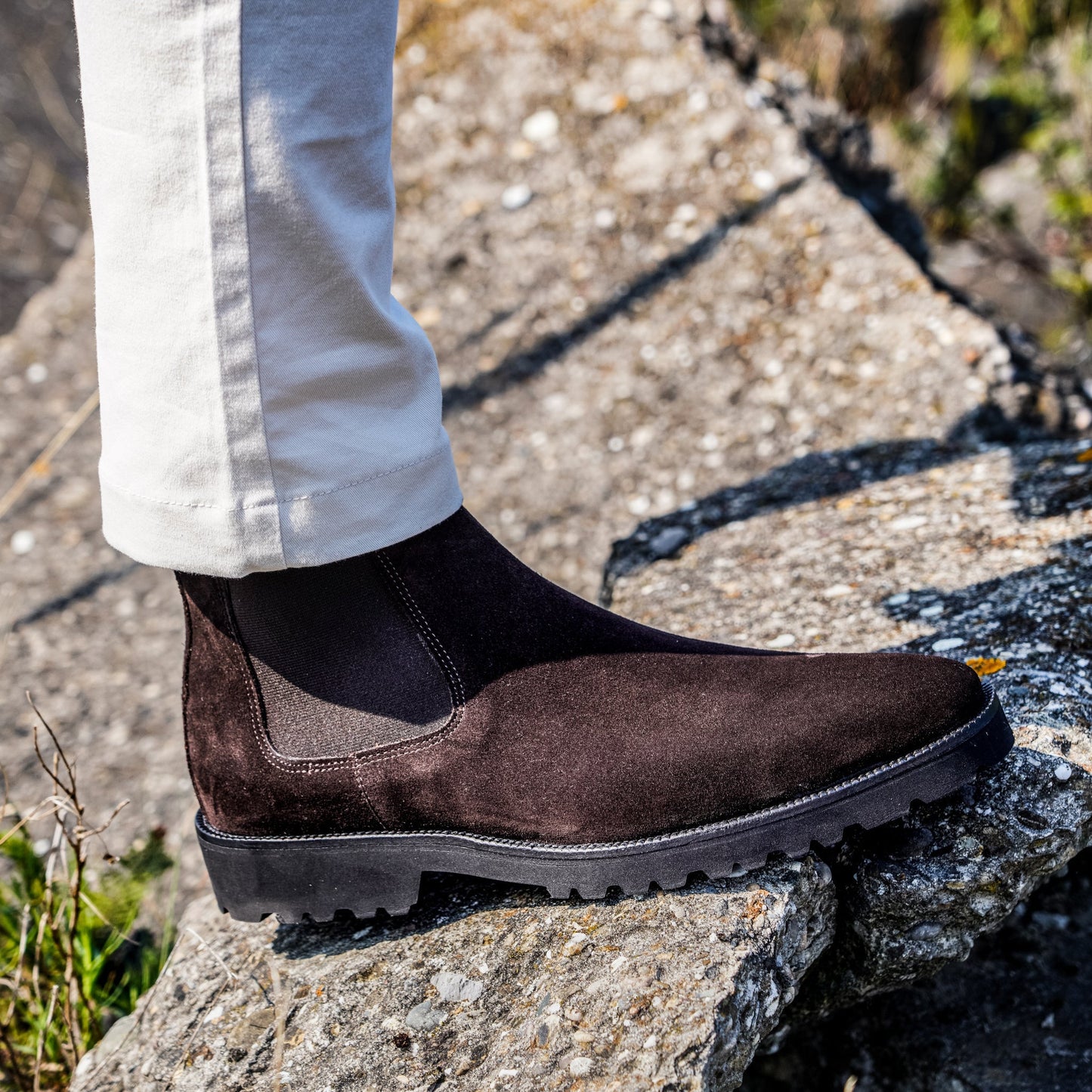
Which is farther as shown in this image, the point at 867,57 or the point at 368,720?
the point at 867,57

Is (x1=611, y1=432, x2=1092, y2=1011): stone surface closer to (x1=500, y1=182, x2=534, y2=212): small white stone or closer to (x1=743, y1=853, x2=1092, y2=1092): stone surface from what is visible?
(x1=743, y1=853, x2=1092, y2=1092): stone surface

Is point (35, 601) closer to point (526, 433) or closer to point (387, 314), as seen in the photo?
point (526, 433)

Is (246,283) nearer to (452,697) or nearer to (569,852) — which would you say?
(452,697)

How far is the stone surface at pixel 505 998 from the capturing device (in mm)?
856

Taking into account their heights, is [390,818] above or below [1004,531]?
above

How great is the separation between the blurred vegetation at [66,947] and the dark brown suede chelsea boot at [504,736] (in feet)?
0.92

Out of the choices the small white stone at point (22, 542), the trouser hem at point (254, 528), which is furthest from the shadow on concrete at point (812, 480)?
the small white stone at point (22, 542)

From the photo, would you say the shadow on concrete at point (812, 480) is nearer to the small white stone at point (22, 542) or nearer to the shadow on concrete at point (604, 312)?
the shadow on concrete at point (604, 312)

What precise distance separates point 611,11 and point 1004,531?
218cm

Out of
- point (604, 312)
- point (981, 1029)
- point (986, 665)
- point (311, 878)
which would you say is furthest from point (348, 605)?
point (604, 312)

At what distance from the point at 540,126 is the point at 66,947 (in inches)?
97.2

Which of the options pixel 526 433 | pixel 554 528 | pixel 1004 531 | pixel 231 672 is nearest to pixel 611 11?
pixel 526 433

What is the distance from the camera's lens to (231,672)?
3.28ft

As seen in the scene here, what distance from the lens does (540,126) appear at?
2.83 metres
